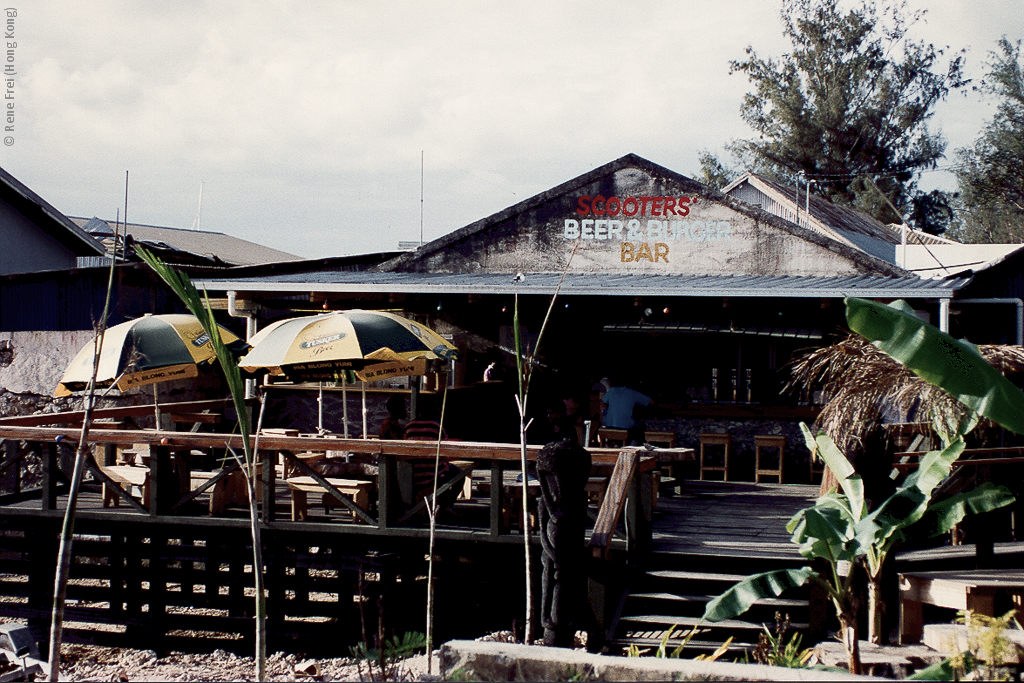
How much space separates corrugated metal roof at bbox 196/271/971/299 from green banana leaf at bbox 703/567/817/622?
15.8 ft

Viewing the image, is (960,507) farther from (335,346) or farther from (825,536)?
(335,346)

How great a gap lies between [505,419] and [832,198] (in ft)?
78.2

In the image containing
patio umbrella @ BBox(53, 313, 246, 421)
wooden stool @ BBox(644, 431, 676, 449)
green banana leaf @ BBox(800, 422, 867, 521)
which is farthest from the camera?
wooden stool @ BBox(644, 431, 676, 449)

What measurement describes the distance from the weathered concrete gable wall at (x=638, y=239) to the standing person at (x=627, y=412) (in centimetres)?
262

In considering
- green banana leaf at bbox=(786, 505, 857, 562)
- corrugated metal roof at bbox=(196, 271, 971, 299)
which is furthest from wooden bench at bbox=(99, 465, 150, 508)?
green banana leaf at bbox=(786, 505, 857, 562)

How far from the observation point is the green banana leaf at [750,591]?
5762mm

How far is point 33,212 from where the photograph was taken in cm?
1794

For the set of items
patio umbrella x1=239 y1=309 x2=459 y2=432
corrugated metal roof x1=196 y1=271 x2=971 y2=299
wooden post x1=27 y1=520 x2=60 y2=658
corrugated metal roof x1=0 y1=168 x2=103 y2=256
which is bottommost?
wooden post x1=27 y1=520 x2=60 y2=658

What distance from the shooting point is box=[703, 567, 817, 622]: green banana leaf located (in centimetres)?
576

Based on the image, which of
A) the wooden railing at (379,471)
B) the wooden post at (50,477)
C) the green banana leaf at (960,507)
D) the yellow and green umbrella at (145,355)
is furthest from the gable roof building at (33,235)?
the green banana leaf at (960,507)

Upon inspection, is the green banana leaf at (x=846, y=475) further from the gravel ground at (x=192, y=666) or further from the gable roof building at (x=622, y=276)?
the gable roof building at (x=622, y=276)

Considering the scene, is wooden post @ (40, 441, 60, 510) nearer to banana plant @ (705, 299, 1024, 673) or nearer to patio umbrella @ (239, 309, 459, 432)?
→ patio umbrella @ (239, 309, 459, 432)

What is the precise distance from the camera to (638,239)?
1297 centimetres

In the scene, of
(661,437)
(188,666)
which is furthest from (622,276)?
(188,666)
